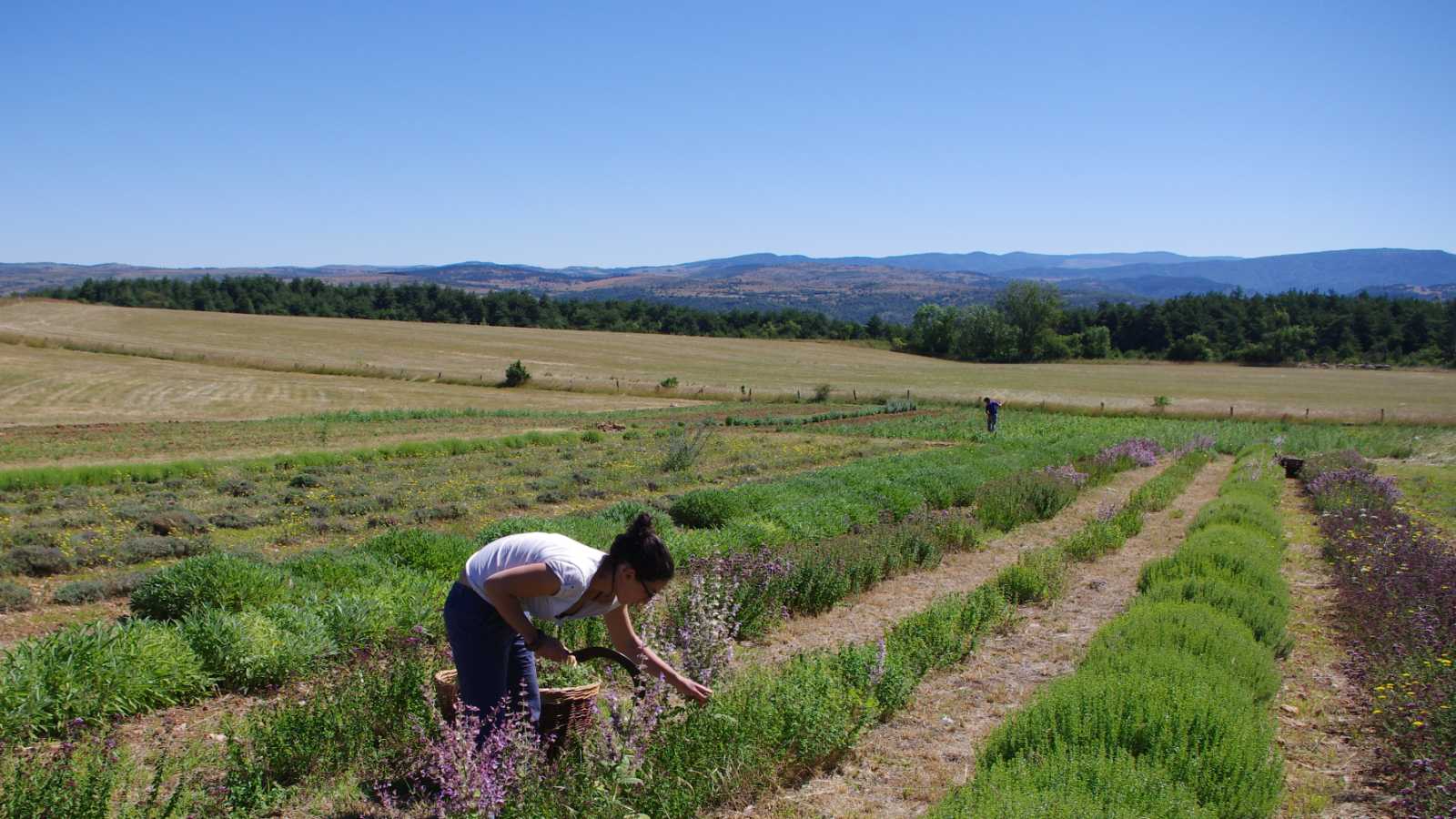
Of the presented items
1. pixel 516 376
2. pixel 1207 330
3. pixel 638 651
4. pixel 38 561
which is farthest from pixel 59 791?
pixel 1207 330

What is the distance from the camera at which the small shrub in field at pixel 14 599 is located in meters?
9.72

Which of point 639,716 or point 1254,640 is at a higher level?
point 639,716

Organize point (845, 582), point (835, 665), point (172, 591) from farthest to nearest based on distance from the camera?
point (845, 582)
point (172, 591)
point (835, 665)

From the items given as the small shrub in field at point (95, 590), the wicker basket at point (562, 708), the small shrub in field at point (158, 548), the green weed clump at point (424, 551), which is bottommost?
the small shrub in field at point (158, 548)

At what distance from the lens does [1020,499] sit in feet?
52.9

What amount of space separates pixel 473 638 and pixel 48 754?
3.16 metres

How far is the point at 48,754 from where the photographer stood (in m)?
5.36

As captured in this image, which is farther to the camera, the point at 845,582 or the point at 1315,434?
the point at 1315,434

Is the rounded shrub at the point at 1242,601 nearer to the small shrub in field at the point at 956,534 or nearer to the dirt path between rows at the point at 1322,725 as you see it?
the dirt path between rows at the point at 1322,725

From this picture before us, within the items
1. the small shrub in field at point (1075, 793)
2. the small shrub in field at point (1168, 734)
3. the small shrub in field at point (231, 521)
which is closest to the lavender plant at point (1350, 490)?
the small shrub in field at point (1168, 734)

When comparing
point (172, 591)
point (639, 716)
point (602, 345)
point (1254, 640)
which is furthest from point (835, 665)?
point (602, 345)

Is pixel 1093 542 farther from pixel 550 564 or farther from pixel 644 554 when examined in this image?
pixel 550 564

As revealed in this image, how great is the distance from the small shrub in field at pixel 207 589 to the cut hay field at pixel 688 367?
104 feet

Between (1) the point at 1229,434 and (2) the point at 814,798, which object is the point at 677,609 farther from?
(1) the point at 1229,434
